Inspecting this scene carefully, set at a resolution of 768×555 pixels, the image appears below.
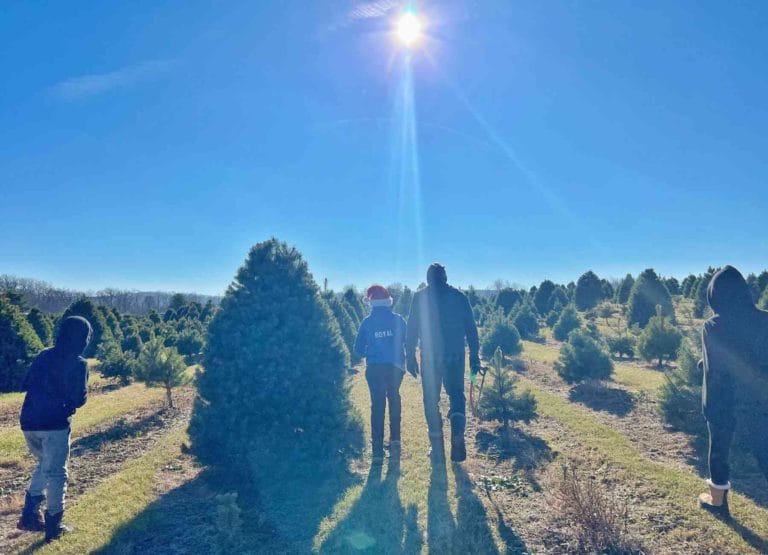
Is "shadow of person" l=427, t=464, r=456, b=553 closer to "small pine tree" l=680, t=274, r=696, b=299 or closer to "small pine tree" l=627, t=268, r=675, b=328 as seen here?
"small pine tree" l=627, t=268, r=675, b=328

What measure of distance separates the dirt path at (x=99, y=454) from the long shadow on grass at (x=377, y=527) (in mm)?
3028

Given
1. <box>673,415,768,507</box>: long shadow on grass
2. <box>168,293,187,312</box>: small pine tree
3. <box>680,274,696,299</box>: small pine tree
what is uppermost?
<box>680,274,696,299</box>: small pine tree

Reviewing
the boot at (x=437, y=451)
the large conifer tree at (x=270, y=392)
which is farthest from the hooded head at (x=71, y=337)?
the boot at (x=437, y=451)

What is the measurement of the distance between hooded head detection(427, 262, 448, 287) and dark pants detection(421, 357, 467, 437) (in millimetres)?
1112

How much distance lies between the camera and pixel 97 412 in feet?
31.3

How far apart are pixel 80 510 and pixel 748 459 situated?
8.49m

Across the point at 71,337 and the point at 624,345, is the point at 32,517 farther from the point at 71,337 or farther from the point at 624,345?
the point at 624,345

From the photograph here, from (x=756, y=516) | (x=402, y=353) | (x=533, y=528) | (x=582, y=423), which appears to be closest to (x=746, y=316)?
(x=756, y=516)

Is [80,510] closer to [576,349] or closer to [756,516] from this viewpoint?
[756,516]

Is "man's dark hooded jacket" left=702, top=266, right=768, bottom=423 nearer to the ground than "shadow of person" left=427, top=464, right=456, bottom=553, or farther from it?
farther from it

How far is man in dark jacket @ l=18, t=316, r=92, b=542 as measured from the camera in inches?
157

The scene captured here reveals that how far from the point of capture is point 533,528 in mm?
4066

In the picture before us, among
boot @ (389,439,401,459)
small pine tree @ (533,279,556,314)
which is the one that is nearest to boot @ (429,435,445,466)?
boot @ (389,439,401,459)

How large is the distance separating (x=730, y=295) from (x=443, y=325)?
325 centimetres
